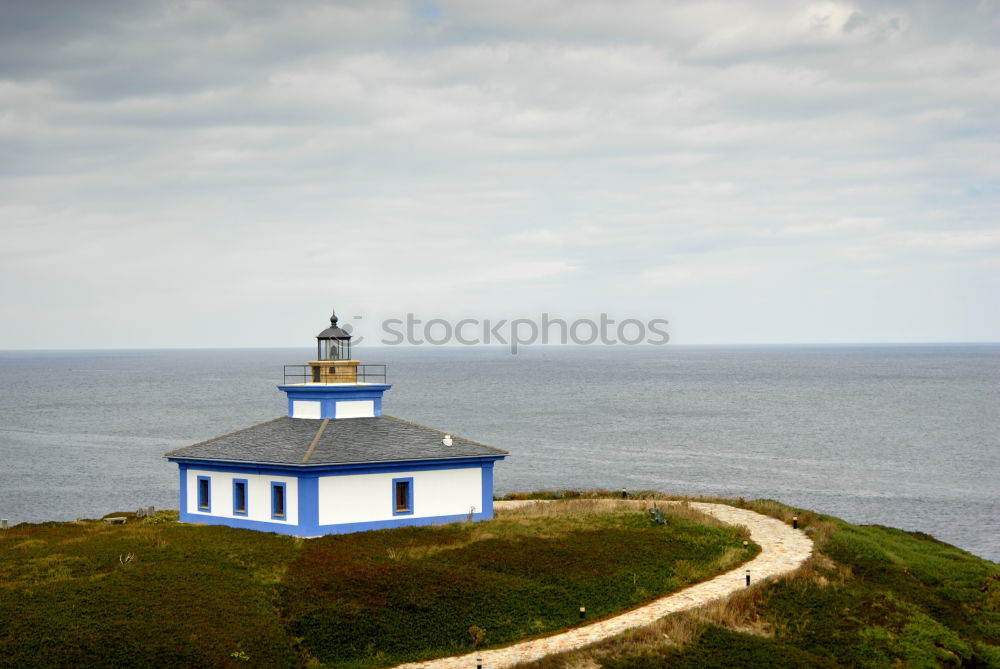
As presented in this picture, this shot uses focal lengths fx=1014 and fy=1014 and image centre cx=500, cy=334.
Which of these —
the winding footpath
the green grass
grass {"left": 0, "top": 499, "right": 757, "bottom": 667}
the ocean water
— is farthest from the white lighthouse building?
the ocean water

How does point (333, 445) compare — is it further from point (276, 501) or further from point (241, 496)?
point (241, 496)

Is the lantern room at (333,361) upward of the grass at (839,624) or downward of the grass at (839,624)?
upward


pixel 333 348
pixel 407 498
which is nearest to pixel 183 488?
pixel 333 348

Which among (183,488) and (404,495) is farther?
(183,488)

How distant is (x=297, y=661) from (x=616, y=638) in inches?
328

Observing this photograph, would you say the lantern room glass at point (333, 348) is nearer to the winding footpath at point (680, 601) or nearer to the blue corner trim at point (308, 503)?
the blue corner trim at point (308, 503)

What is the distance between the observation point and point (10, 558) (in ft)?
106

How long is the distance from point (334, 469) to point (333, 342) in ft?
22.3

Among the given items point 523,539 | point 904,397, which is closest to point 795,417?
point 904,397

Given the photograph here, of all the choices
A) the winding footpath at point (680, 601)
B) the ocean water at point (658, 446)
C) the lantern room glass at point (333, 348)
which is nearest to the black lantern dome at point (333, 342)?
the lantern room glass at point (333, 348)

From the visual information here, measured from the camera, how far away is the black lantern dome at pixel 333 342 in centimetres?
4182

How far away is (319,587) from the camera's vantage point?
29203mm

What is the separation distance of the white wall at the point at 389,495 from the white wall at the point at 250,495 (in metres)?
1.13

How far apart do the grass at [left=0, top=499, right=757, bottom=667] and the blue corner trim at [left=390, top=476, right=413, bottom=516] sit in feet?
4.55
